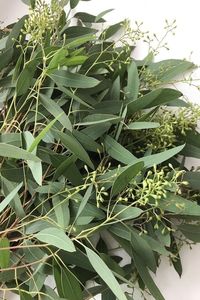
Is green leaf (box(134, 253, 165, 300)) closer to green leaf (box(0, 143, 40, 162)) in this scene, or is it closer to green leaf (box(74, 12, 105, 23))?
green leaf (box(0, 143, 40, 162))

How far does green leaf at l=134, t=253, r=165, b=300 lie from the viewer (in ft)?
2.42

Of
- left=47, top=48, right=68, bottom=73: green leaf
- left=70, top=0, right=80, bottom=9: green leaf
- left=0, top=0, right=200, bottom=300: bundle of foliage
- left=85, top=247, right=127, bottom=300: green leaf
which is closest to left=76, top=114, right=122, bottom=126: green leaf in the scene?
left=0, top=0, right=200, bottom=300: bundle of foliage

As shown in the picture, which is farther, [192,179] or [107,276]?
[192,179]

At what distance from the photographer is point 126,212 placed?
725 millimetres

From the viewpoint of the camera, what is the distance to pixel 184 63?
0.91m

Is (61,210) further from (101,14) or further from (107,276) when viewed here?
(101,14)

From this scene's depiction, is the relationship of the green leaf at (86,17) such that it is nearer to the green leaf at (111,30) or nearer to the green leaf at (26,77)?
the green leaf at (111,30)

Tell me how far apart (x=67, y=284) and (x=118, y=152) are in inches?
9.4

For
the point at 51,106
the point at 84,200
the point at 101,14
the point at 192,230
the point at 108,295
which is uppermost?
the point at 101,14

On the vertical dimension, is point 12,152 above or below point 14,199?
above

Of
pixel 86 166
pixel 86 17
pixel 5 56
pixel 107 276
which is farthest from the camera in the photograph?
pixel 86 17

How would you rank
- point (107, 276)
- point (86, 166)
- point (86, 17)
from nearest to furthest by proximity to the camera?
point (107, 276), point (86, 166), point (86, 17)

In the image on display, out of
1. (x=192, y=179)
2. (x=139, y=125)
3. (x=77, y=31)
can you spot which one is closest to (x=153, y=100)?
(x=139, y=125)

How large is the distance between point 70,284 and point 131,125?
29 centimetres
